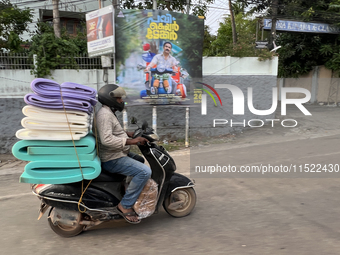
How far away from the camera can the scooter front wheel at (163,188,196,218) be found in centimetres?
366

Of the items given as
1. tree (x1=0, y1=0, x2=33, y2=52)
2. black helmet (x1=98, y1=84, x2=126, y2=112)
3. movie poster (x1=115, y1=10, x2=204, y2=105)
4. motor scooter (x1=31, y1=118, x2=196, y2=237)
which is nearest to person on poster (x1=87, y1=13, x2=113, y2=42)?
movie poster (x1=115, y1=10, x2=204, y2=105)

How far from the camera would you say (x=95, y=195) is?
10.6 feet

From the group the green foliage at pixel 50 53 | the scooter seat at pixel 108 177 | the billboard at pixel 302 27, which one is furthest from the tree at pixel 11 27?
the billboard at pixel 302 27

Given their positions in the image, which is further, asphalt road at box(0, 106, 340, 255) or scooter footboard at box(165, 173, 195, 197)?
scooter footboard at box(165, 173, 195, 197)

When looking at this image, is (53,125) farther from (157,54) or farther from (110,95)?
(157,54)

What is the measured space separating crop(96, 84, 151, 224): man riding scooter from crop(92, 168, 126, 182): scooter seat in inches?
2.1

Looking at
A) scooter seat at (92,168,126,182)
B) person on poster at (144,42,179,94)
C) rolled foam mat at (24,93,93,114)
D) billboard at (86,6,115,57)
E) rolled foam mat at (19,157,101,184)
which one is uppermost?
billboard at (86,6,115,57)

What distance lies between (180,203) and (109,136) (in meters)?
1.31

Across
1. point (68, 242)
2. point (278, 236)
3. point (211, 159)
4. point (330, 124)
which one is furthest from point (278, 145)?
point (68, 242)

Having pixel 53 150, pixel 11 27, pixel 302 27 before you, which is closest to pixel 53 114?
pixel 53 150

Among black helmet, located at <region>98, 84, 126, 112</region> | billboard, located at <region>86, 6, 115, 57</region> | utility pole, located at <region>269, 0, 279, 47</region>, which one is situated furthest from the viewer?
utility pole, located at <region>269, 0, 279, 47</region>

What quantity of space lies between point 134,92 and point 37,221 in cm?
544

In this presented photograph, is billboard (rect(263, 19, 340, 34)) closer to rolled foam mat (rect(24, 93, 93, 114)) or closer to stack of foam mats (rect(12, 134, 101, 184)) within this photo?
rolled foam mat (rect(24, 93, 93, 114))

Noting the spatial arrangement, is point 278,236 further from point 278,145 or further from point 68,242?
point 278,145
